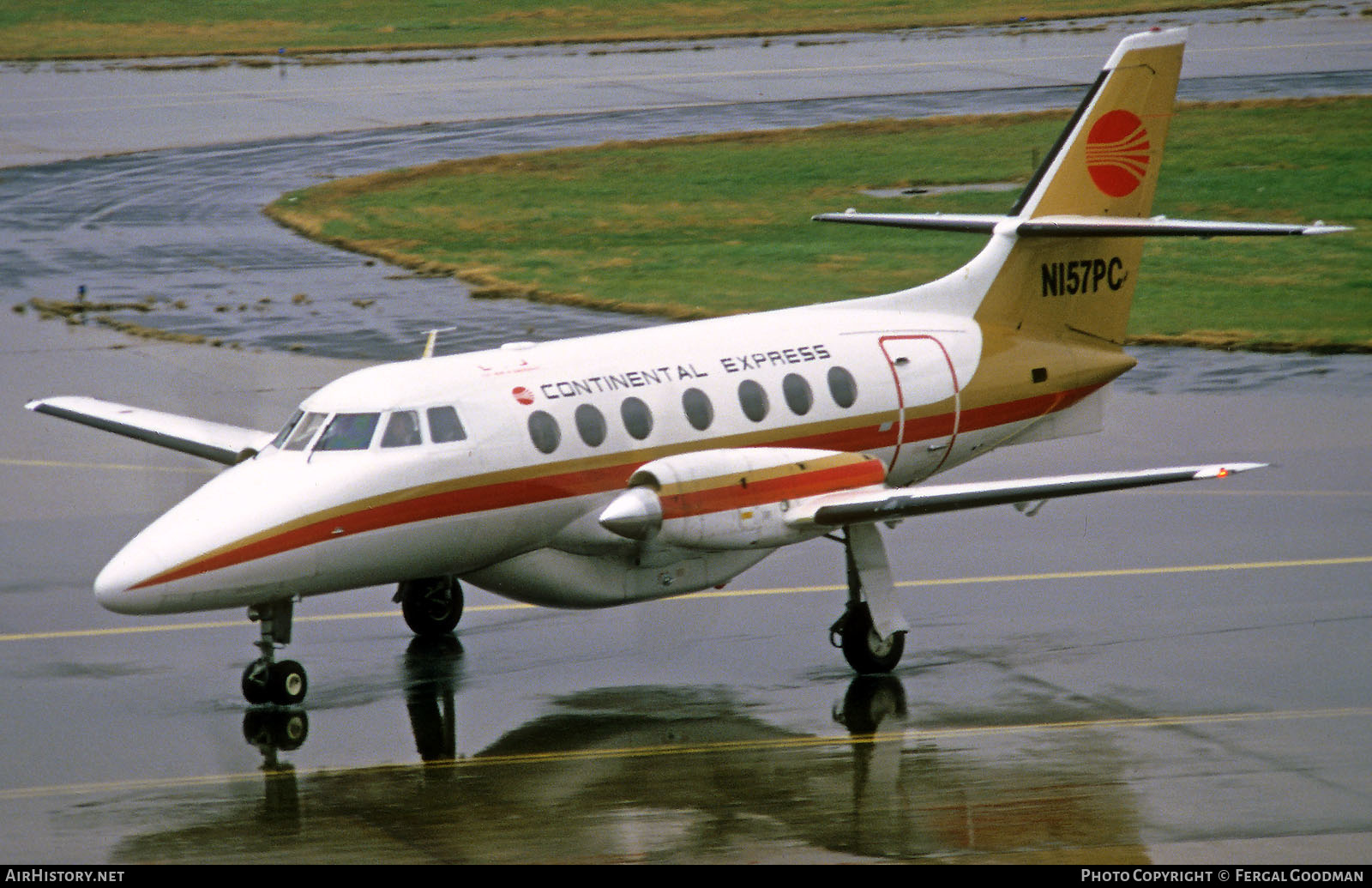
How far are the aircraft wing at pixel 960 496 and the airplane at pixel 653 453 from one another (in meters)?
0.03

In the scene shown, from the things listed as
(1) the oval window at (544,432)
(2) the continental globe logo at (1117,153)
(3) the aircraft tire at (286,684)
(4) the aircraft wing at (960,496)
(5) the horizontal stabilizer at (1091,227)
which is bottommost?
(3) the aircraft tire at (286,684)

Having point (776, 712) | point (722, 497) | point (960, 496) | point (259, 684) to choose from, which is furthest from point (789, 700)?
point (259, 684)

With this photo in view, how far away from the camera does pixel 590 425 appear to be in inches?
739

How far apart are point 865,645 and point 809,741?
209 cm

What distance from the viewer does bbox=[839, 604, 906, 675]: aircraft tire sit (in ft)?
61.7

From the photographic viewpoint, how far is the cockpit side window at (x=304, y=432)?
17922 mm

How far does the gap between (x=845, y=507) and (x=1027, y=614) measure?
3494mm

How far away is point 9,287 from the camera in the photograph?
40.6 metres

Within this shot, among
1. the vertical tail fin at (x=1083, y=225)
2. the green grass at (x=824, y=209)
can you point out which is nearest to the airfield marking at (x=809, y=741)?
the vertical tail fin at (x=1083, y=225)

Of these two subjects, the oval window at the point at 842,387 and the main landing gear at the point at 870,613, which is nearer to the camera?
the main landing gear at the point at 870,613

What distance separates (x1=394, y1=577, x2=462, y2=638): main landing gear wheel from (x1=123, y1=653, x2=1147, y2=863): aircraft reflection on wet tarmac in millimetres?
2366

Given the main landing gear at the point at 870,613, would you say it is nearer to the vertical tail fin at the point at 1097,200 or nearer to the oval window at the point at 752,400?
the oval window at the point at 752,400

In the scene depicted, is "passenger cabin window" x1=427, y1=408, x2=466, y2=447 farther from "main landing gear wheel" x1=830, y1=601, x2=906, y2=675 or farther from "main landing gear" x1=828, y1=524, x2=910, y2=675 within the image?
"main landing gear wheel" x1=830, y1=601, x2=906, y2=675

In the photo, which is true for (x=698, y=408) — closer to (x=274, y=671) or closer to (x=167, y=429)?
(x=274, y=671)
